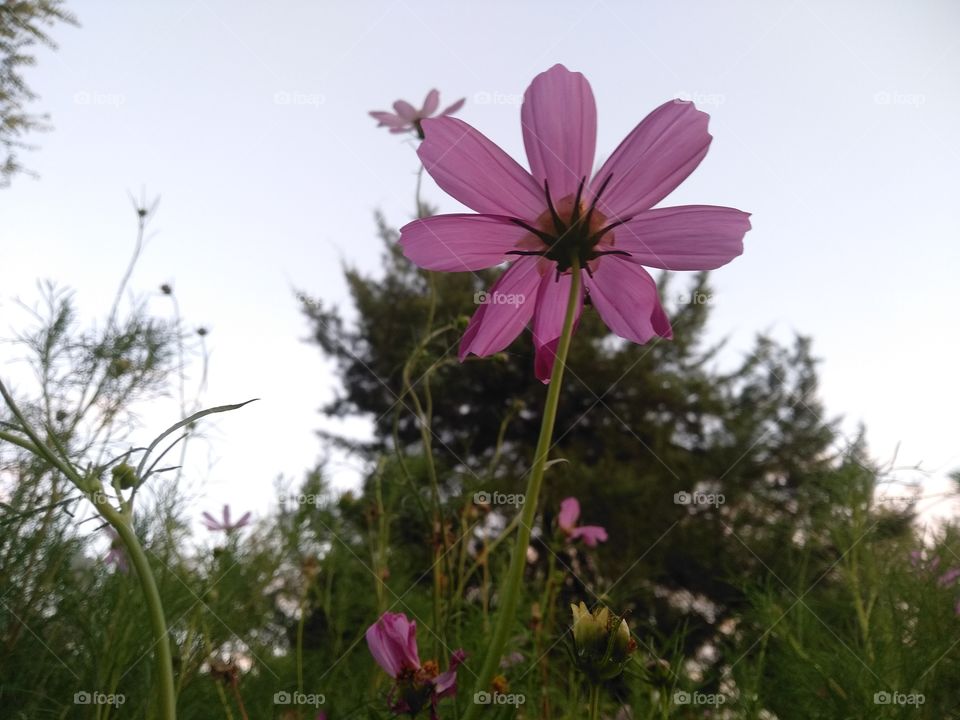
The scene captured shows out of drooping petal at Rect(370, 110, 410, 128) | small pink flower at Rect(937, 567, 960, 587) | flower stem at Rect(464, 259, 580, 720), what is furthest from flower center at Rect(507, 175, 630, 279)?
drooping petal at Rect(370, 110, 410, 128)

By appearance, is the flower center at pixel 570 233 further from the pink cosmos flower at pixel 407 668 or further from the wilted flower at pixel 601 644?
the pink cosmos flower at pixel 407 668

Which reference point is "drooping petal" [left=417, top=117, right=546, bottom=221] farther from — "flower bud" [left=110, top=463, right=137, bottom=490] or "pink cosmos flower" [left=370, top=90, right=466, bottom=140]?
"pink cosmos flower" [left=370, top=90, right=466, bottom=140]

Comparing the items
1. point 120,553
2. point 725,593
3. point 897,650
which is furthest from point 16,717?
point 725,593

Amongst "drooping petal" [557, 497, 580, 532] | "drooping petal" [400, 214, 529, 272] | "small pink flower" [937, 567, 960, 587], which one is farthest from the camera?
"drooping petal" [557, 497, 580, 532]

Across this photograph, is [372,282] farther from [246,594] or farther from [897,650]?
[897,650]
